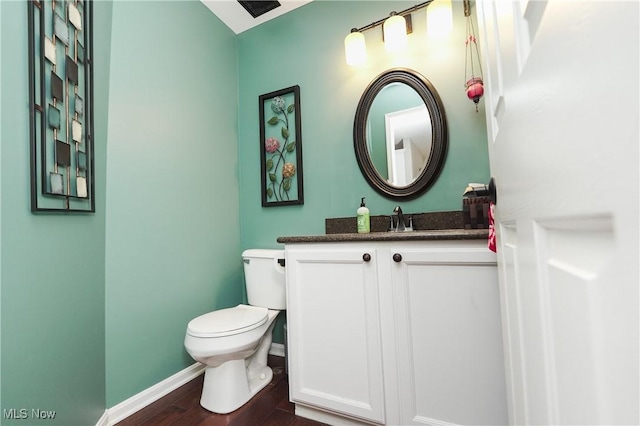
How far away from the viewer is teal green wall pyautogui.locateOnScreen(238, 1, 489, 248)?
164 centimetres

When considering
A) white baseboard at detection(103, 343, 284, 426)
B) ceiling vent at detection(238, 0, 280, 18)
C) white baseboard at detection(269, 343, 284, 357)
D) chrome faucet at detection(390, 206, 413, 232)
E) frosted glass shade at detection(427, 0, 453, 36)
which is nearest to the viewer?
white baseboard at detection(103, 343, 284, 426)

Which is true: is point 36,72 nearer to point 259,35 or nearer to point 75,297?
point 75,297

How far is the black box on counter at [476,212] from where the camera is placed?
138cm

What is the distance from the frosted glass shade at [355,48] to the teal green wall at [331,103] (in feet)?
0.34

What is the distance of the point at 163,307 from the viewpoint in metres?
1.66

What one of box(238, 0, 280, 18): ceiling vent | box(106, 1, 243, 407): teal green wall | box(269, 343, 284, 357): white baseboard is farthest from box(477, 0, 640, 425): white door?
box(238, 0, 280, 18): ceiling vent

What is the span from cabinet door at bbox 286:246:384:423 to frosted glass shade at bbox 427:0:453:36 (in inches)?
50.8

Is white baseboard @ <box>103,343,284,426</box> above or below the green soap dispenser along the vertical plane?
below

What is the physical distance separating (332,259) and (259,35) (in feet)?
6.41

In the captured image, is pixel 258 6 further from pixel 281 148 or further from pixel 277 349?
pixel 277 349

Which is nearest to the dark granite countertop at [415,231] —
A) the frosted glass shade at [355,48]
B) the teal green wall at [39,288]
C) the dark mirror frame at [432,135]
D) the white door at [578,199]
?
the dark mirror frame at [432,135]

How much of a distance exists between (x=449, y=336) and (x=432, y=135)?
111cm

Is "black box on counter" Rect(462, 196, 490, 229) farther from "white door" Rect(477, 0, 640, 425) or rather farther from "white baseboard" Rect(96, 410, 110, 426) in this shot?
"white baseboard" Rect(96, 410, 110, 426)

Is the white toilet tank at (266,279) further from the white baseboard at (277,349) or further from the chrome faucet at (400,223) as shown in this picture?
the chrome faucet at (400,223)
